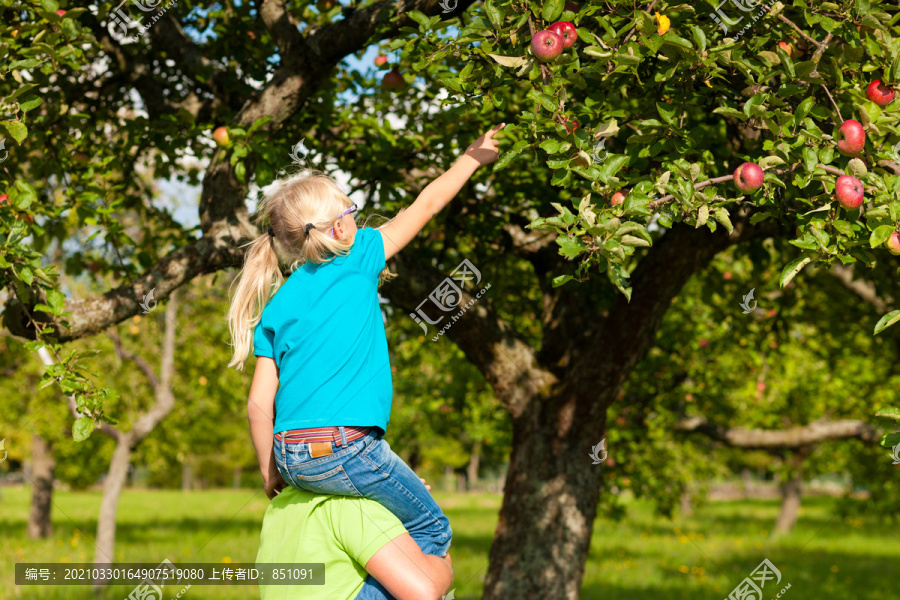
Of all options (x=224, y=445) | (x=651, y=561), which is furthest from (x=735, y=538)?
(x=224, y=445)

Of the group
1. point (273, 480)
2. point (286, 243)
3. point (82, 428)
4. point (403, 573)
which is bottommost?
point (403, 573)

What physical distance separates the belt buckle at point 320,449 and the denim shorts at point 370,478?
12 millimetres

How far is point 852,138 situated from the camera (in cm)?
225

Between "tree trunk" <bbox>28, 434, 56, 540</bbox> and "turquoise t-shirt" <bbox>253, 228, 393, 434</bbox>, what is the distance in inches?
585

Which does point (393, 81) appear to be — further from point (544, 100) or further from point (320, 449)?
point (320, 449)

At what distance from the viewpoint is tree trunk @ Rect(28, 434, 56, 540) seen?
1466 cm

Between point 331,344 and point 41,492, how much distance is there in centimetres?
1532

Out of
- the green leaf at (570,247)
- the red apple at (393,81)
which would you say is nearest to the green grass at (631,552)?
the red apple at (393,81)

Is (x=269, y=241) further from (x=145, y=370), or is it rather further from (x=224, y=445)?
(x=224, y=445)

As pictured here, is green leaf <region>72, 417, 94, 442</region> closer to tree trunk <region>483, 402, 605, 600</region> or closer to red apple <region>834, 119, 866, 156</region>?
tree trunk <region>483, 402, 605, 600</region>

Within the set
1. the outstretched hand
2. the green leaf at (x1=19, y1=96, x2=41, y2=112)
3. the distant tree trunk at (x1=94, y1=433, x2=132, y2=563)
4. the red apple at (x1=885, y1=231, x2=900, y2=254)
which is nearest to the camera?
the red apple at (x1=885, y1=231, x2=900, y2=254)

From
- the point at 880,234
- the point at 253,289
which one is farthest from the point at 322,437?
the point at 880,234

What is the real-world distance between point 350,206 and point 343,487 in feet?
3.01

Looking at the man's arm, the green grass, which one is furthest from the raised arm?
the green grass
